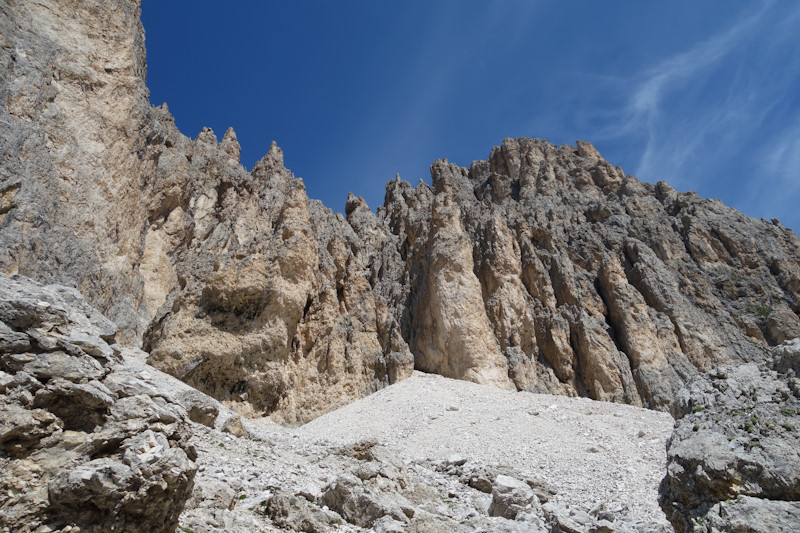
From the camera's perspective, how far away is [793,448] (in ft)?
17.2

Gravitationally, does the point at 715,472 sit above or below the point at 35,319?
below

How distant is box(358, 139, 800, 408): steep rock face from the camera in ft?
108

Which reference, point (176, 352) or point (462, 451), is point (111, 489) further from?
point (176, 352)

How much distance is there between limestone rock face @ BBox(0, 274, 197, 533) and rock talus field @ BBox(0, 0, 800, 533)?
3 centimetres

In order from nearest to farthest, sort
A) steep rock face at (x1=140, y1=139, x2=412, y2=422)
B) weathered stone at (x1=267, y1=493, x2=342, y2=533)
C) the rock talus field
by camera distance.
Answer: the rock talus field, weathered stone at (x1=267, y1=493, x2=342, y2=533), steep rock face at (x1=140, y1=139, x2=412, y2=422)

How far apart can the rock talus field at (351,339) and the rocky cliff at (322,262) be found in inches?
7.0

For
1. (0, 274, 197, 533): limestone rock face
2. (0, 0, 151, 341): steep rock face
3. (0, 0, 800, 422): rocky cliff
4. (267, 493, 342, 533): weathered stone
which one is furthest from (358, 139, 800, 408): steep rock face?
(0, 274, 197, 533): limestone rock face

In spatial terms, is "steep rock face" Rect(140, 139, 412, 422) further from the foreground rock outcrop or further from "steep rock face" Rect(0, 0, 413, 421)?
the foreground rock outcrop

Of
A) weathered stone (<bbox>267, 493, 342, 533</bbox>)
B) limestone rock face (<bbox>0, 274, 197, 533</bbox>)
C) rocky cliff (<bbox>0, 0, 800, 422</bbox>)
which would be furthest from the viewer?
rocky cliff (<bbox>0, 0, 800, 422</bbox>)

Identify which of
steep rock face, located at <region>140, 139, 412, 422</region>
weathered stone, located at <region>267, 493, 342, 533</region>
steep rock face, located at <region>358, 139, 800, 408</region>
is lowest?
weathered stone, located at <region>267, 493, 342, 533</region>

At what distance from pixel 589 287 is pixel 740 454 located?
36.1 m

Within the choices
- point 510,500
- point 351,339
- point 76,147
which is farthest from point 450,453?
point 76,147

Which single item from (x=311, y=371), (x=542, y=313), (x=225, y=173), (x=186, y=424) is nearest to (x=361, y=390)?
(x=311, y=371)

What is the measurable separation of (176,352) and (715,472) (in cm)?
2056
